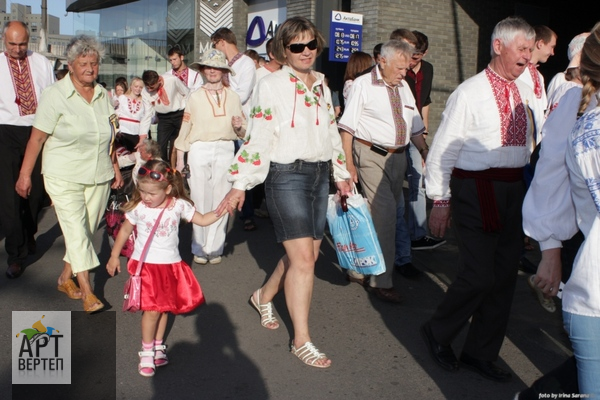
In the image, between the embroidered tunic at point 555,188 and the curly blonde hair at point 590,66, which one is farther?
the embroidered tunic at point 555,188

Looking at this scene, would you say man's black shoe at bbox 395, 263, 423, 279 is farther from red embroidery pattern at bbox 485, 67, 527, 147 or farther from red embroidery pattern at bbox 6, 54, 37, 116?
red embroidery pattern at bbox 6, 54, 37, 116

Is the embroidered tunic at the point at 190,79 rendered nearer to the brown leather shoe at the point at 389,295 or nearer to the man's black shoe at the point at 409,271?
the man's black shoe at the point at 409,271

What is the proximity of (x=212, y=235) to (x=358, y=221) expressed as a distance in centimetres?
205

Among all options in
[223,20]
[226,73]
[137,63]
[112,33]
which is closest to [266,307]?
[226,73]

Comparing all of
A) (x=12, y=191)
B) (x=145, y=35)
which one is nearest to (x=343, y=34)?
(x=12, y=191)

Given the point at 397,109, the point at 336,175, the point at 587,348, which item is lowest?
the point at 587,348

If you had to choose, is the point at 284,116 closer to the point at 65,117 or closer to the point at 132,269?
the point at 132,269

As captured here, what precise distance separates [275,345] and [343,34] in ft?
30.6

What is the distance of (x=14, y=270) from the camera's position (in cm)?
628

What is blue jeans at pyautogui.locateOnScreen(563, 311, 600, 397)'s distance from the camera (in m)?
2.26

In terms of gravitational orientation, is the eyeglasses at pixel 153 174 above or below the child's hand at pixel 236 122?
below

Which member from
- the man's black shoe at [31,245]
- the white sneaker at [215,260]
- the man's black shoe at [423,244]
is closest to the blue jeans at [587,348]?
the white sneaker at [215,260]

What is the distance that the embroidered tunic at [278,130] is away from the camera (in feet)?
14.0

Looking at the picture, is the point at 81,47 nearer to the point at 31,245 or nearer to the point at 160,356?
the point at 160,356
